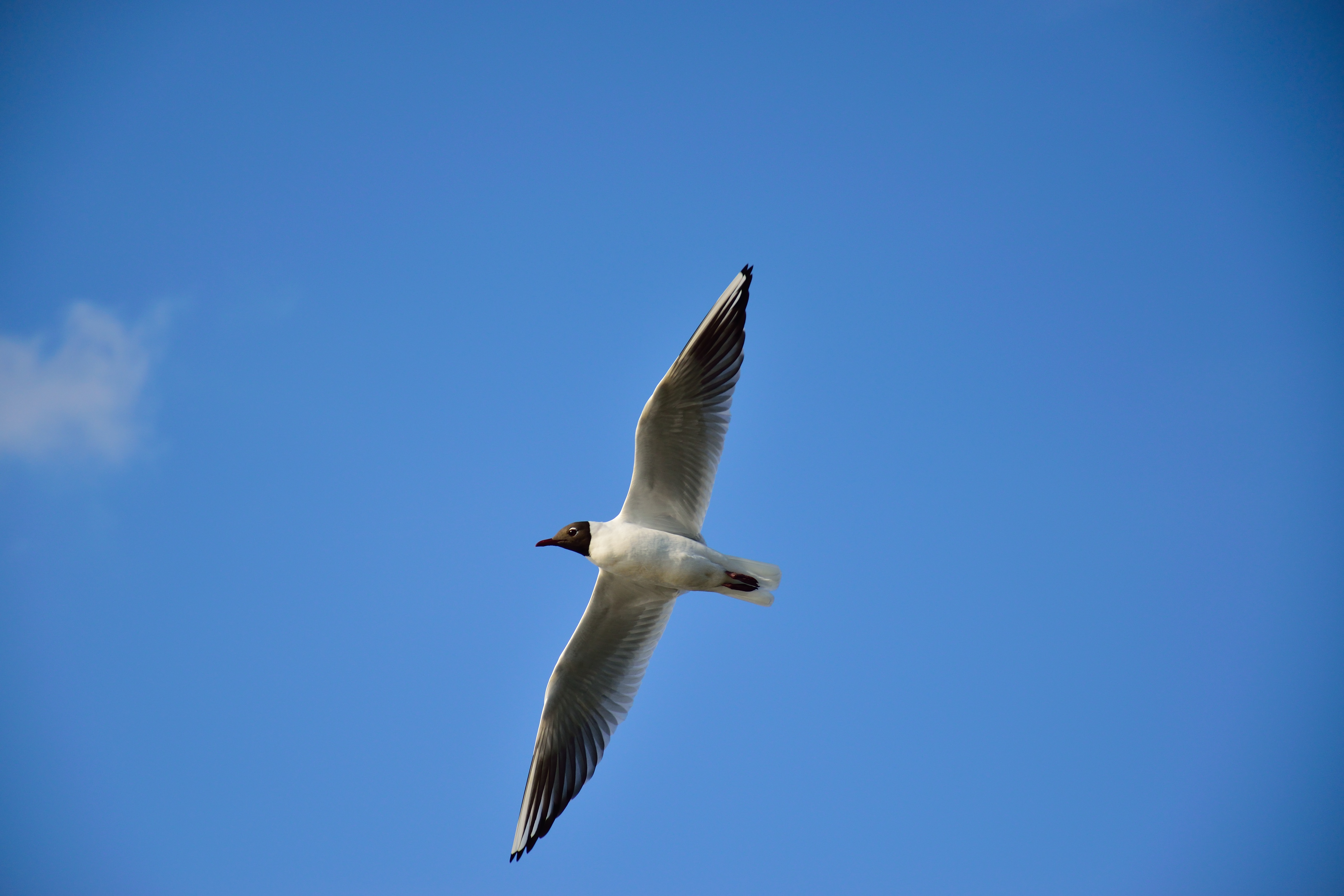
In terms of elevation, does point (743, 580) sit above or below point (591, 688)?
above

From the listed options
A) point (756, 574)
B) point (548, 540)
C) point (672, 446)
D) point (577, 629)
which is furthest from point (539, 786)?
point (672, 446)

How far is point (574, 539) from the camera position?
24.1 feet

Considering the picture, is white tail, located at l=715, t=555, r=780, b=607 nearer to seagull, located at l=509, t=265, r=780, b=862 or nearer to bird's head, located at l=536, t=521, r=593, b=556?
seagull, located at l=509, t=265, r=780, b=862

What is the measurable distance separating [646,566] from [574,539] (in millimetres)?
700

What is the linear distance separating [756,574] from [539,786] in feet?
7.98

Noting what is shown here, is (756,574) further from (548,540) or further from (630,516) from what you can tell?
(548,540)

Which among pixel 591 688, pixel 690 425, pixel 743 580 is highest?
pixel 690 425

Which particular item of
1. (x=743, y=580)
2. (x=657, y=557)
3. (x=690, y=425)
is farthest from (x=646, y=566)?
(x=690, y=425)

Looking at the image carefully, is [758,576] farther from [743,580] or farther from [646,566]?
[646,566]

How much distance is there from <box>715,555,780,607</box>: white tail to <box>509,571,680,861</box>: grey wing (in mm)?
596

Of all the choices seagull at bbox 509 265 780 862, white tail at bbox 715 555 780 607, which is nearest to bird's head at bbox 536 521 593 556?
seagull at bbox 509 265 780 862

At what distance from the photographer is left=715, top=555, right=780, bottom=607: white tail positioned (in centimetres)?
702

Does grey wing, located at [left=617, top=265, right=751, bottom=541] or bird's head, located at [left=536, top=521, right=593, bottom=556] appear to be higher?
grey wing, located at [left=617, top=265, right=751, bottom=541]

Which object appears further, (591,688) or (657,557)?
(591,688)
